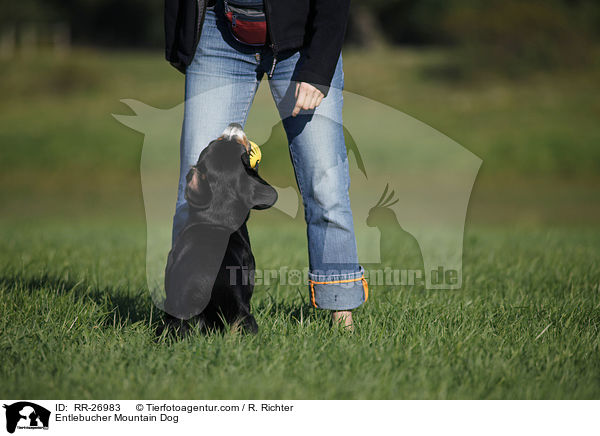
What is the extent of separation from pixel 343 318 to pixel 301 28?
140 cm

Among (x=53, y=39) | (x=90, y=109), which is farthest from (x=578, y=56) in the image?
(x=53, y=39)

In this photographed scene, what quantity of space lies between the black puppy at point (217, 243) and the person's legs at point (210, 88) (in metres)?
0.05

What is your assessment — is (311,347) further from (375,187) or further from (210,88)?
(375,187)

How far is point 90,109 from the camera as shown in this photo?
20.3 meters

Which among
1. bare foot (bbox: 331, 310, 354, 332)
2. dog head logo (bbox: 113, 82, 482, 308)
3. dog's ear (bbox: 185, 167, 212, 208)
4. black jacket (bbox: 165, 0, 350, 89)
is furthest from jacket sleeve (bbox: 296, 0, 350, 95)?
bare foot (bbox: 331, 310, 354, 332)

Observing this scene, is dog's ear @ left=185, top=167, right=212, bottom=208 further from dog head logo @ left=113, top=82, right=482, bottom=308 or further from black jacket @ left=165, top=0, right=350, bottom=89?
black jacket @ left=165, top=0, right=350, bottom=89

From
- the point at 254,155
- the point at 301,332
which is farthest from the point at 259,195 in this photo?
the point at 301,332

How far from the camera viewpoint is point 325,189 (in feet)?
9.06

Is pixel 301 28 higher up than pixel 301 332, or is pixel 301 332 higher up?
pixel 301 28

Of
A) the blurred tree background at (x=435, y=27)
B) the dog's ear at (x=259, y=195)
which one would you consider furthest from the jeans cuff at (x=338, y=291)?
the blurred tree background at (x=435, y=27)

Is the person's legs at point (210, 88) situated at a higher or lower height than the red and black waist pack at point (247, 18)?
lower

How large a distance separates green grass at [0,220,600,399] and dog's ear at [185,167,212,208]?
0.61m
